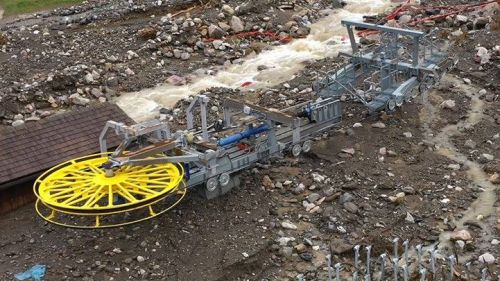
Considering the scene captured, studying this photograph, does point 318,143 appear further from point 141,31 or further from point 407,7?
point 407,7

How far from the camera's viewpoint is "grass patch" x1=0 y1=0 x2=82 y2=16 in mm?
26516

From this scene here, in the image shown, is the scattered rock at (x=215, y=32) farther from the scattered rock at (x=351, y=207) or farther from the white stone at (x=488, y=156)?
the scattered rock at (x=351, y=207)

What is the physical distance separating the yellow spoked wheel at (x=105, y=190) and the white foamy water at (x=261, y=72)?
5.38 metres

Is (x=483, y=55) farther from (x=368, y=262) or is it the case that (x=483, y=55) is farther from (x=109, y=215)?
(x=109, y=215)

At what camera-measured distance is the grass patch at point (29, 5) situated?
26.5 meters

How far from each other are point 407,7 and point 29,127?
1329 centimetres

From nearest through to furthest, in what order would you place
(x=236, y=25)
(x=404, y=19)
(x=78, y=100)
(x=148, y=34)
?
(x=78, y=100)
(x=148, y=34)
(x=236, y=25)
(x=404, y=19)

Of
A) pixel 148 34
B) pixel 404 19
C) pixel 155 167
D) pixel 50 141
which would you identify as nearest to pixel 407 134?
pixel 155 167

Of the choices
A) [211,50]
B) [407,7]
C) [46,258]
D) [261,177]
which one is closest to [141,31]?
[211,50]

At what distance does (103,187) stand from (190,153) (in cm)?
133

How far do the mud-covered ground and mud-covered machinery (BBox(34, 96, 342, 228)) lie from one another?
332mm

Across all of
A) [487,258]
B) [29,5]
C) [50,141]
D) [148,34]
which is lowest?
[487,258]

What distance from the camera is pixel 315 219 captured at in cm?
1034

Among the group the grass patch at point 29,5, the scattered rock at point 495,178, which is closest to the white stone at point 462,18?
the scattered rock at point 495,178
